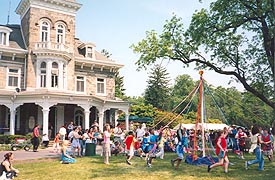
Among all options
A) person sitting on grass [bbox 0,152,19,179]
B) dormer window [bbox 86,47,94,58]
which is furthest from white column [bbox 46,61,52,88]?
person sitting on grass [bbox 0,152,19,179]

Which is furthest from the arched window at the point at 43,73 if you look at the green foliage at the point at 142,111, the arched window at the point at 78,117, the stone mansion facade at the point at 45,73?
the green foliage at the point at 142,111

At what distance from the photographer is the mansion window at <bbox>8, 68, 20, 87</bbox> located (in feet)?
87.2

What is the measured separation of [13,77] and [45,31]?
17.6ft

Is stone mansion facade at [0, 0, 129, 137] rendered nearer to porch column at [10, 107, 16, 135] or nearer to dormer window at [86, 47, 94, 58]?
porch column at [10, 107, 16, 135]

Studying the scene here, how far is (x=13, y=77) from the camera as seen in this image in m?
26.7

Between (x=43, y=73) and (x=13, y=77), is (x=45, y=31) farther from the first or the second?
(x=13, y=77)

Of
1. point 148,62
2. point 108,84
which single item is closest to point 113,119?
point 108,84

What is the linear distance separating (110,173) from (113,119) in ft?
73.9

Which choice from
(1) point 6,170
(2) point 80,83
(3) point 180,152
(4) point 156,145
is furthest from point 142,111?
(1) point 6,170

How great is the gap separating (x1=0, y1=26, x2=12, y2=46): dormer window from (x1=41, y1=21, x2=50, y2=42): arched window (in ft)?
9.48

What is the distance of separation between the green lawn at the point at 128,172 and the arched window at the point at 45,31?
1724cm

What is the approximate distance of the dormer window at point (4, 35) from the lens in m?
27.0

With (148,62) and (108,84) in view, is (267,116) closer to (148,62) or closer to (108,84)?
(108,84)

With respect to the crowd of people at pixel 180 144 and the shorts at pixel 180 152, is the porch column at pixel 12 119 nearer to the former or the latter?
the crowd of people at pixel 180 144
